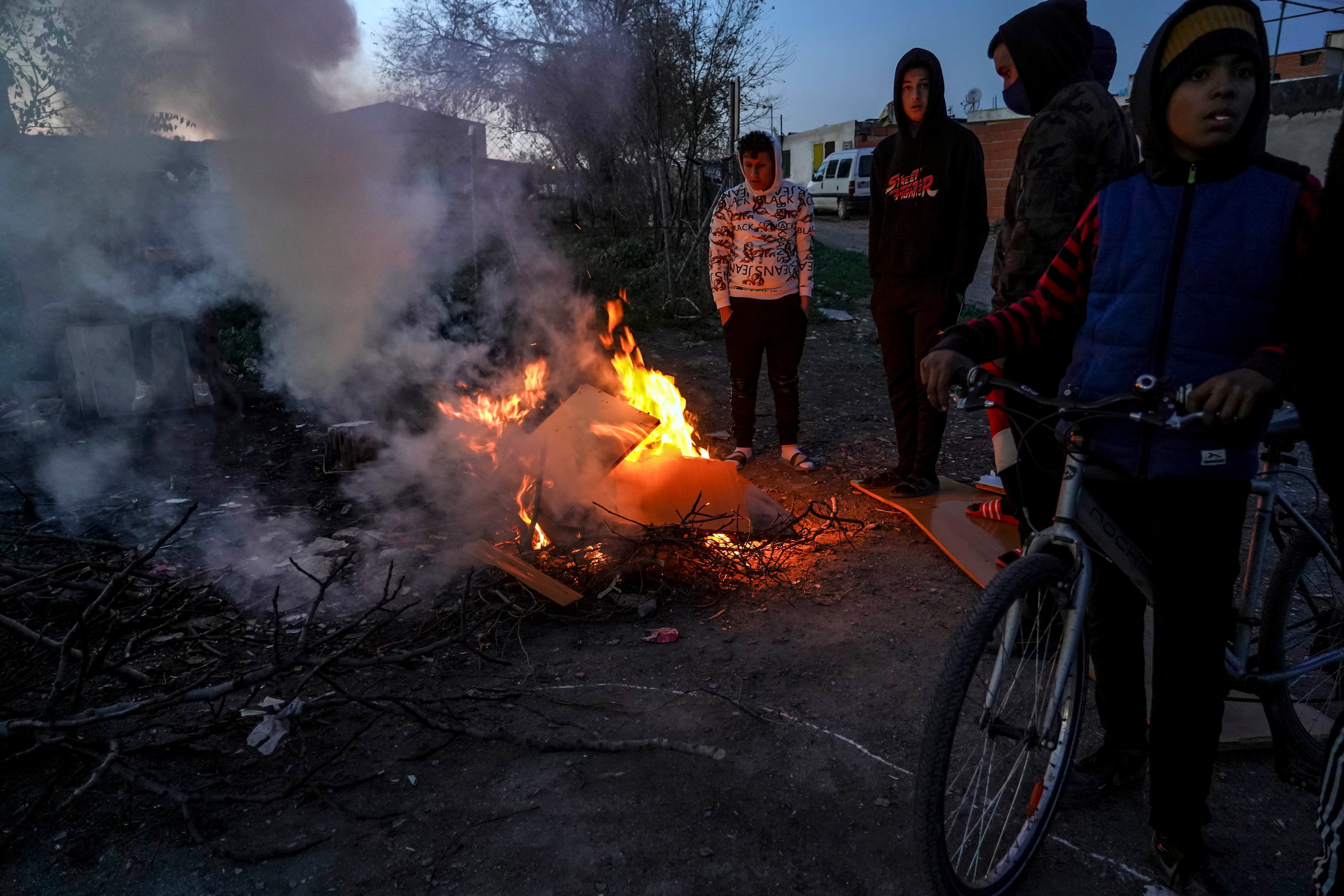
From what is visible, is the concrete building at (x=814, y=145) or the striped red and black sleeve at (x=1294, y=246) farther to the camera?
the concrete building at (x=814, y=145)

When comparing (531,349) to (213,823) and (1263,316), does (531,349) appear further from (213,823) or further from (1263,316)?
(1263,316)

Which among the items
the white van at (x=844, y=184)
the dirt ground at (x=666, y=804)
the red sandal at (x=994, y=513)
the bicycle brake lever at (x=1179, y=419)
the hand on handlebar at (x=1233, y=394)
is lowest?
the dirt ground at (x=666, y=804)

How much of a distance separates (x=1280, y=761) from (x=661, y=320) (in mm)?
9115

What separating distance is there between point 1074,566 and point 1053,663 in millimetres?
283

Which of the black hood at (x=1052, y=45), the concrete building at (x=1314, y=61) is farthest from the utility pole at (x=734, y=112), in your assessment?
the concrete building at (x=1314, y=61)

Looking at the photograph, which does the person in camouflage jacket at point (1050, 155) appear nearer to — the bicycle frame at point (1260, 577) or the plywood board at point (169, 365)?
the bicycle frame at point (1260, 577)

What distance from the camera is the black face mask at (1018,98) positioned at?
322 cm

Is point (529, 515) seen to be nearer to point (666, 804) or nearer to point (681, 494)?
point (681, 494)

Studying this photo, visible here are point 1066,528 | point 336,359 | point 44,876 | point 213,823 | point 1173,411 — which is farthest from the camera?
point 336,359

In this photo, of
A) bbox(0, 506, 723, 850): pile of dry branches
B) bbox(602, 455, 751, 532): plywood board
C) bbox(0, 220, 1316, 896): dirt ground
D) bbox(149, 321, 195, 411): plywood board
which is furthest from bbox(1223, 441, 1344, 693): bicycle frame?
bbox(149, 321, 195, 411): plywood board

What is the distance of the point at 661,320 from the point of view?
10906 millimetres

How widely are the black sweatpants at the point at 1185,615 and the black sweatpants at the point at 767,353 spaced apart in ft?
11.0

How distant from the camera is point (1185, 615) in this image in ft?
6.35

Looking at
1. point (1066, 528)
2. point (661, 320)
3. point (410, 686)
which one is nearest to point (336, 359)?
point (661, 320)
